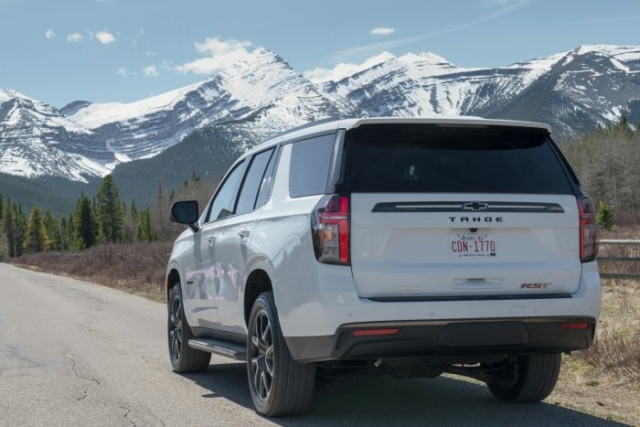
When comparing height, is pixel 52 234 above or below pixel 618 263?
below

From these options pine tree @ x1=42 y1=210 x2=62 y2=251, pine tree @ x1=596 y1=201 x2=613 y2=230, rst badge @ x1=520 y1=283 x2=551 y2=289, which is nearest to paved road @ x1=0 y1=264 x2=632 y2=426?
rst badge @ x1=520 y1=283 x2=551 y2=289

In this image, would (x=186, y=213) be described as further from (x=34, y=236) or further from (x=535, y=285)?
(x=34, y=236)

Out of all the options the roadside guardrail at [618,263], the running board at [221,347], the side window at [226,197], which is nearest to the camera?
the running board at [221,347]

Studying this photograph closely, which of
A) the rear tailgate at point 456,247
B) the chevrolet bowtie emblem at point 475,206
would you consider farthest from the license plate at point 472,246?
the chevrolet bowtie emblem at point 475,206

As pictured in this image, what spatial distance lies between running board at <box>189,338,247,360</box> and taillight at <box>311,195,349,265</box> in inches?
65.1

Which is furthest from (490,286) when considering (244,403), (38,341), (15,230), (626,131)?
(15,230)

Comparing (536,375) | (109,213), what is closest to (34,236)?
(109,213)

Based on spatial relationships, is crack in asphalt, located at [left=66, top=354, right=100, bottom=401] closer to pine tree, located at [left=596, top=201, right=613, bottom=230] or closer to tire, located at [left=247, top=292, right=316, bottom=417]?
tire, located at [left=247, top=292, right=316, bottom=417]

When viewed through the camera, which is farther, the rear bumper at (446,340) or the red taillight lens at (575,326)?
the red taillight lens at (575,326)

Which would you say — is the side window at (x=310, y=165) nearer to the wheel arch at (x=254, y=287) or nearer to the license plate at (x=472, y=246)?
the wheel arch at (x=254, y=287)

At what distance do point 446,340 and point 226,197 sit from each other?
10.4 ft

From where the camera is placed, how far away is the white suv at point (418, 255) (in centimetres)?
558

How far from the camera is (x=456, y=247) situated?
18.7ft

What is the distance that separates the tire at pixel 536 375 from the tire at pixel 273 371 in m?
1.62
